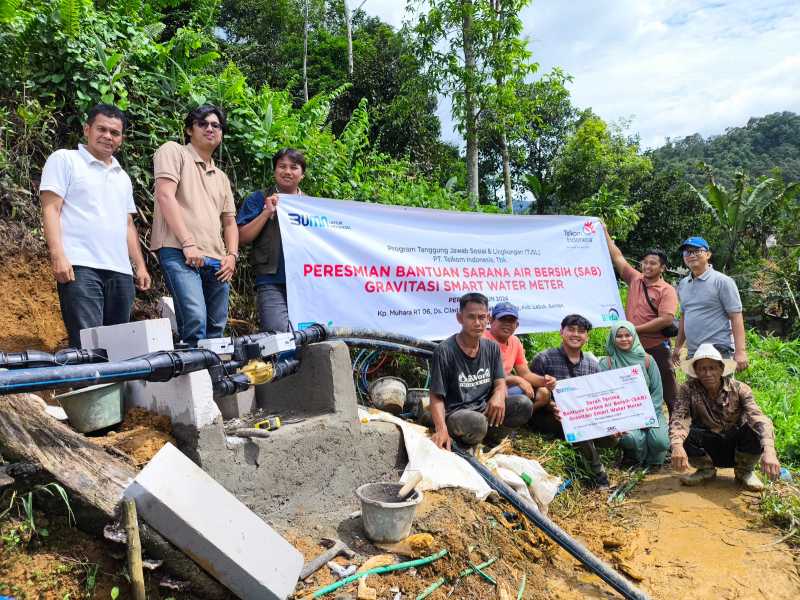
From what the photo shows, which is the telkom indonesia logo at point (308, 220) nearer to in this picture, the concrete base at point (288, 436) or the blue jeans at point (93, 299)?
the concrete base at point (288, 436)

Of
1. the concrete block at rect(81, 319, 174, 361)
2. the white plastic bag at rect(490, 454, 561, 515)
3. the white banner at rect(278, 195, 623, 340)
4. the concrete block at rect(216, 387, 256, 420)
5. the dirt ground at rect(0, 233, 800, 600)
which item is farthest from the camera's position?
the white banner at rect(278, 195, 623, 340)

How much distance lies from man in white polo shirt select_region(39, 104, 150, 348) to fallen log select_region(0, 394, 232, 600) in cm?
75

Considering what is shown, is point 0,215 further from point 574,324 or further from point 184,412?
point 574,324

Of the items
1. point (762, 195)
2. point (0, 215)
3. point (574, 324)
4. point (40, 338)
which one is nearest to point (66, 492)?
point (40, 338)

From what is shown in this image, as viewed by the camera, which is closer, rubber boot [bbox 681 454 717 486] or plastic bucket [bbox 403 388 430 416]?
rubber boot [bbox 681 454 717 486]

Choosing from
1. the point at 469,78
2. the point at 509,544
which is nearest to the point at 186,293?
the point at 509,544

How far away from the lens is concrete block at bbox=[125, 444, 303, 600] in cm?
212

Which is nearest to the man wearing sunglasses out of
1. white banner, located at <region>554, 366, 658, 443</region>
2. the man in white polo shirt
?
the man in white polo shirt

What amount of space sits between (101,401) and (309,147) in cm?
320

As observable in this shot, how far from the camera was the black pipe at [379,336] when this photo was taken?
408cm

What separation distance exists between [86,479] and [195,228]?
1668 mm

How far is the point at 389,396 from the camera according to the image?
15.0 ft

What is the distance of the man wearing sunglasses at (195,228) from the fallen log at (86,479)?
0.99m

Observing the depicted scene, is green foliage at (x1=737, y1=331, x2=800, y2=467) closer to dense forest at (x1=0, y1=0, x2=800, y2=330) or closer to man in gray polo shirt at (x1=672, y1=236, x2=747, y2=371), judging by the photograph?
man in gray polo shirt at (x1=672, y1=236, x2=747, y2=371)
